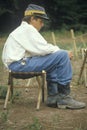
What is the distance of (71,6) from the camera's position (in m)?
25.6

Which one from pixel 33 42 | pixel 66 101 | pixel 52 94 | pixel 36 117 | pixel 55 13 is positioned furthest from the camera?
pixel 55 13

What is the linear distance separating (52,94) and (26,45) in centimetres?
81

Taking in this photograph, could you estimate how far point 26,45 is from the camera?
303 inches

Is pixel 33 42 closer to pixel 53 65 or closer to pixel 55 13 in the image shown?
pixel 53 65

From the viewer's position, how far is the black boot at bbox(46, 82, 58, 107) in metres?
7.86

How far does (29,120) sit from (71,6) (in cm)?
1896

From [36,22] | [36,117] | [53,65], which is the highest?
[36,22]

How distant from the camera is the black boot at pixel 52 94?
25.8 feet

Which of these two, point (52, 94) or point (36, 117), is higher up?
point (52, 94)

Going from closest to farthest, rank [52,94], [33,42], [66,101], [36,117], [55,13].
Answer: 1. [36,117]
2. [33,42]
3. [66,101]
4. [52,94]
5. [55,13]

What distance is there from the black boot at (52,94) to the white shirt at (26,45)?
496mm

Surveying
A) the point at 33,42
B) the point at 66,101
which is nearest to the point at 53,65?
the point at 33,42

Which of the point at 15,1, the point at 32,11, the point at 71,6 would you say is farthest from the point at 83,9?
the point at 32,11

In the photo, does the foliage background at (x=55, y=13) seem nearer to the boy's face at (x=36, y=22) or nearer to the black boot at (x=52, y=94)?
the boy's face at (x=36, y=22)
